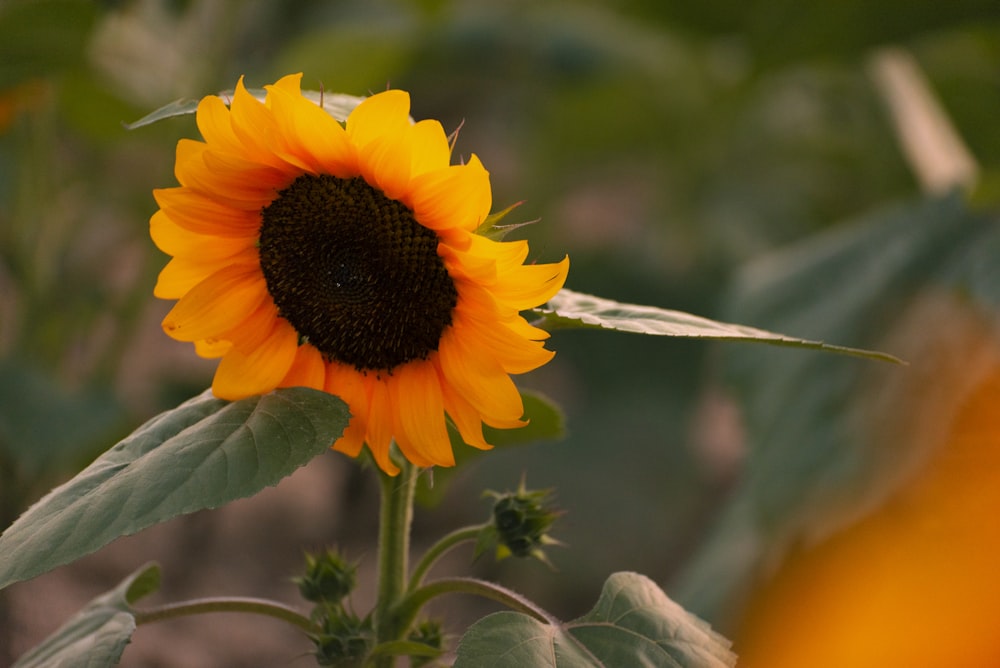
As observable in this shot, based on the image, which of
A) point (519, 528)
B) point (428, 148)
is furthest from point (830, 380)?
point (428, 148)

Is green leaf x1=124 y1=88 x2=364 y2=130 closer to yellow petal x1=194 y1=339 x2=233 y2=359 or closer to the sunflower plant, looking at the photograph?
the sunflower plant

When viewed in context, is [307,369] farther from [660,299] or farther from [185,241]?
[660,299]

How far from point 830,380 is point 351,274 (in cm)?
80

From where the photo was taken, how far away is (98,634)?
2.08ft

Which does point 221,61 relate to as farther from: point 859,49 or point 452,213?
point 452,213

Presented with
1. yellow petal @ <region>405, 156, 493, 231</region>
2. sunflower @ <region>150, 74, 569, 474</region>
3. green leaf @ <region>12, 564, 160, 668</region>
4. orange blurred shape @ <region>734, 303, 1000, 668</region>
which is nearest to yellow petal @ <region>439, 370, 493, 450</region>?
sunflower @ <region>150, 74, 569, 474</region>

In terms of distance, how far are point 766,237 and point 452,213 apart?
5.99 feet

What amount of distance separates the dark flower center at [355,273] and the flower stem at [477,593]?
0.13 metres

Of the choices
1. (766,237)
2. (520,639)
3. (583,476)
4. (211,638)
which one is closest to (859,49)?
(766,237)

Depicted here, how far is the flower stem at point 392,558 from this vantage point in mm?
679

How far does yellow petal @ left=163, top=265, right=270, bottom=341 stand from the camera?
2.19ft

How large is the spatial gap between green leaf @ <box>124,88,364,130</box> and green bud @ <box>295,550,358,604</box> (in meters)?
0.26

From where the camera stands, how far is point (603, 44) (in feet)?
7.97

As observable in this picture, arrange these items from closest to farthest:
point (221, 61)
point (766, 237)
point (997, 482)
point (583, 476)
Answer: point (997, 482) → point (221, 61) → point (583, 476) → point (766, 237)
